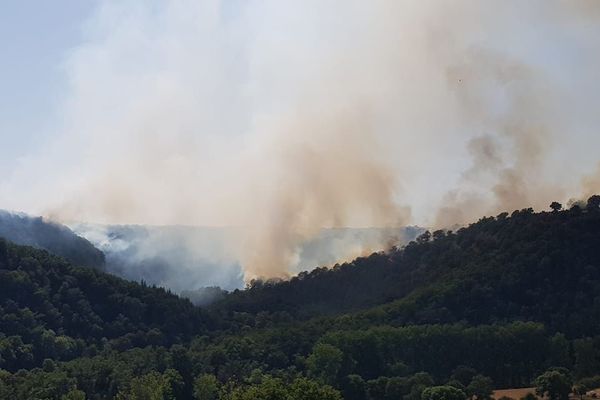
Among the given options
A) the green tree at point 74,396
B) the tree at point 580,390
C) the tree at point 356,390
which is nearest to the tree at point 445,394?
the tree at point 580,390

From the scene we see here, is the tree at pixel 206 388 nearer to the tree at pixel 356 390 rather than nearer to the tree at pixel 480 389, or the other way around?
the tree at pixel 356 390

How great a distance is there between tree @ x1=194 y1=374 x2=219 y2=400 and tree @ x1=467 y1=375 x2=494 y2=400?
4091 cm

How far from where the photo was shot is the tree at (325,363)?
180m

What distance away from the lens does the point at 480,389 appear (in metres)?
160

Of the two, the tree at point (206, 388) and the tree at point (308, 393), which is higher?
the tree at point (206, 388)

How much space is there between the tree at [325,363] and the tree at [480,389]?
27.6 meters

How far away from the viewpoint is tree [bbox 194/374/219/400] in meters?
165

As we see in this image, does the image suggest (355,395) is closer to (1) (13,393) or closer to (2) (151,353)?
(2) (151,353)

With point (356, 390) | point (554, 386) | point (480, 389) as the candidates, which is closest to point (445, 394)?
point (480, 389)

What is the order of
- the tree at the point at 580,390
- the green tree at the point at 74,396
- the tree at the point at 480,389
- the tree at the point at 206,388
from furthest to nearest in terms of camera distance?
the tree at the point at 206,388, the tree at the point at 480,389, the tree at the point at 580,390, the green tree at the point at 74,396

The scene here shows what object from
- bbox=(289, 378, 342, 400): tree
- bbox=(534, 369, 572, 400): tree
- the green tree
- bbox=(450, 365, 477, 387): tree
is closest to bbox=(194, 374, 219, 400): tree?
the green tree

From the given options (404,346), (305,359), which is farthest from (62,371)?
(404,346)

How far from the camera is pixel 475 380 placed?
6471 inches

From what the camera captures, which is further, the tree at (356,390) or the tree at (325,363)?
the tree at (325,363)
